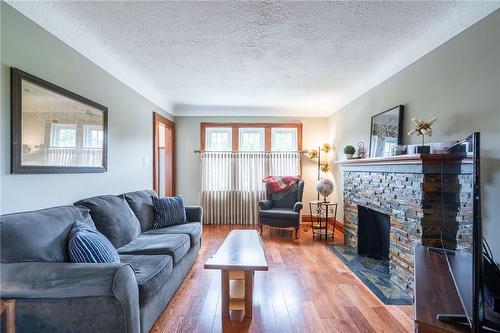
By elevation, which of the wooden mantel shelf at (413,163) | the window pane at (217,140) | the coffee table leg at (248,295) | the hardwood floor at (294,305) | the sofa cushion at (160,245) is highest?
the window pane at (217,140)

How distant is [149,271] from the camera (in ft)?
6.14

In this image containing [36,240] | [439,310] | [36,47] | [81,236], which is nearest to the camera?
[439,310]

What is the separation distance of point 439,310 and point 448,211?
887 mm

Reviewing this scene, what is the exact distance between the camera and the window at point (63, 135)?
6.66 ft

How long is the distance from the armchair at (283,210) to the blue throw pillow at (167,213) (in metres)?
1.58

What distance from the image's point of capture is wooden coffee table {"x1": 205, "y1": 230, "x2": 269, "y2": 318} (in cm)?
198

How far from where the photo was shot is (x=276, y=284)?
2.62m

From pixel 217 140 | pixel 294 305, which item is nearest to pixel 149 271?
pixel 294 305

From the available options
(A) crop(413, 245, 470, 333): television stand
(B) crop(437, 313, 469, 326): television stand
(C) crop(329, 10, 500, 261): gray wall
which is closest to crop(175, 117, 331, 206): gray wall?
(C) crop(329, 10, 500, 261): gray wall

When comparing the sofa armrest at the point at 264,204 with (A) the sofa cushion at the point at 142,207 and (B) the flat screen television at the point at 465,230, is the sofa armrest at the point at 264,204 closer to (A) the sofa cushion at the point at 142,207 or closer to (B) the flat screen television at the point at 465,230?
(A) the sofa cushion at the point at 142,207

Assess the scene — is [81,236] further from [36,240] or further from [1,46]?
[1,46]

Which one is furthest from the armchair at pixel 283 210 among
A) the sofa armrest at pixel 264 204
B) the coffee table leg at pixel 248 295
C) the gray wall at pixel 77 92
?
the coffee table leg at pixel 248 295

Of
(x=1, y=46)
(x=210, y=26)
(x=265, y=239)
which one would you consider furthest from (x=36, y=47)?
(x=265, y=239)

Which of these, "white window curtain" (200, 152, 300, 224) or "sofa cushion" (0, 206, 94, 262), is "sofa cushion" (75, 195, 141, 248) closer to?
"sofa cushion" (0, 206, 94, 262)
